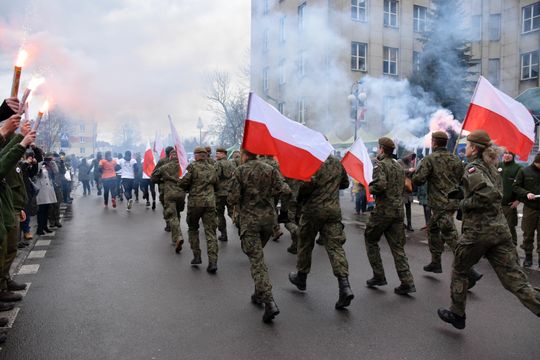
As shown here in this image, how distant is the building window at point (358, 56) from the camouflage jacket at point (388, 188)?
2388 cm

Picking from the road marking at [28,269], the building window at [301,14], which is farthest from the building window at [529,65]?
the road marking at [28,269]

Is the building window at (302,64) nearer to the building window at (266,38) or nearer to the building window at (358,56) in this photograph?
the building window at (266,38)

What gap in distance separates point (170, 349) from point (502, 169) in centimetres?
643

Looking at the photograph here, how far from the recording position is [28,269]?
256 inches

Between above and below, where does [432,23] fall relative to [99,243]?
above

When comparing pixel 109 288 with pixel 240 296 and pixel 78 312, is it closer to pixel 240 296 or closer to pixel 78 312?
pixel 78 312

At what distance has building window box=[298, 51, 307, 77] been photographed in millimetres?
23328

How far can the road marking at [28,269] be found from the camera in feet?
20.7

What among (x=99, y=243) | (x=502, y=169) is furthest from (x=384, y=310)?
(x=99, y=243)

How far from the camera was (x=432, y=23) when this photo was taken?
24438 mm

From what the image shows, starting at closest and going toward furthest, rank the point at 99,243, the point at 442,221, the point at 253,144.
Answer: the point at 253,144
the point at 442,221
the point at 99,243

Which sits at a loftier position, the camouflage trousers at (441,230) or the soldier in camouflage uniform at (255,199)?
the soldier in camouflage uniform at (255,199)

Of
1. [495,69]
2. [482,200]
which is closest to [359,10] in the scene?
[495,69]

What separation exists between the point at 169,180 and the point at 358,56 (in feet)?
75.1
